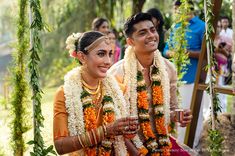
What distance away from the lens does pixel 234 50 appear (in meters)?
5.32

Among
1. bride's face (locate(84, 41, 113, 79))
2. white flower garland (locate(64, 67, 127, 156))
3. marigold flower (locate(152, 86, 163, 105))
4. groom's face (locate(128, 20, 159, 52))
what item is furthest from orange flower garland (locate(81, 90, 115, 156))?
groom's face (locate(128, 20, 159, 52))

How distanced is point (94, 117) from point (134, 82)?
692 mm

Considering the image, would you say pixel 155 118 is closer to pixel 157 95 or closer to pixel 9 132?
pixel 157 95

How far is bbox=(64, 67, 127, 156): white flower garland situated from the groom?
29 cm

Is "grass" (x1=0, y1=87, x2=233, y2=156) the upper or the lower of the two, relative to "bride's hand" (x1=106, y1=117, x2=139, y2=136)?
upper

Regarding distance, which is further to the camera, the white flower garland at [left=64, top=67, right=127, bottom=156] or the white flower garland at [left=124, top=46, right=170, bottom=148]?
the white flower garland at [left=124, top=46, right=170, bottom=148]

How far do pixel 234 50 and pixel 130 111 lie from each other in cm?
218

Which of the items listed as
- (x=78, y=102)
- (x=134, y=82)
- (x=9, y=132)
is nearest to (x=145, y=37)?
(x=134, y=82)

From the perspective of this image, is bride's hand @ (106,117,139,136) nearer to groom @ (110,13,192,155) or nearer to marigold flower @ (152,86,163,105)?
groom @ (110,13,192,155)

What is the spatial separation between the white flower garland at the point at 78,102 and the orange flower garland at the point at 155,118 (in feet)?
1.05

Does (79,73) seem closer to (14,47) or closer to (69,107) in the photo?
(69,107)

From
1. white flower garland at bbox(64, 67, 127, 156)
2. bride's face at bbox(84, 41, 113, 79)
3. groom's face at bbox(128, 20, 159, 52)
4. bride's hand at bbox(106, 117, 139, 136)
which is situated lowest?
bride's hand at bbox(106, 117, 139, 136)

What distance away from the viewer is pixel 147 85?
3.85m

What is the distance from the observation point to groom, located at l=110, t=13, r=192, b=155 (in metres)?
3.68
